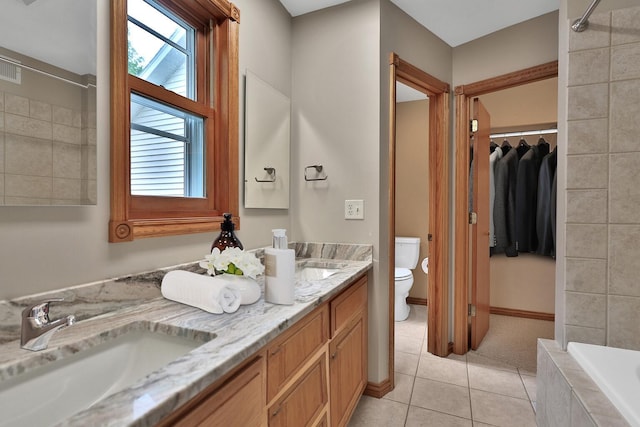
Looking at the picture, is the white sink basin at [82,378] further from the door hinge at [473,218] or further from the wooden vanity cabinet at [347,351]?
the door hinge at [473,218]

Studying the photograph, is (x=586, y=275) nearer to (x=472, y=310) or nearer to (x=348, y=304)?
(x=348, y=304)

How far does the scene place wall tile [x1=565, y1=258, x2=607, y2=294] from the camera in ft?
4.66

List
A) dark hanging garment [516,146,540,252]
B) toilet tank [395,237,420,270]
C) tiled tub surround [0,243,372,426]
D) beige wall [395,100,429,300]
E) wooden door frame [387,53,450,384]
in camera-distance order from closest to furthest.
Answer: tiled tub surround [0,243,372,426] < wooden door frame [387,53,450,384] < dark hanging garment [516,146,540,252] < toilet tank [395,237,420,270] < beige wall [395,100,429,300]

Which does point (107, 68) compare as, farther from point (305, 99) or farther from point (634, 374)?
point (634, 374)

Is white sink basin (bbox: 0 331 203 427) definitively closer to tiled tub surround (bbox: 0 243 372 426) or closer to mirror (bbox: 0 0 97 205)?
tiled tub surround (bbox: 0 243 372 426)

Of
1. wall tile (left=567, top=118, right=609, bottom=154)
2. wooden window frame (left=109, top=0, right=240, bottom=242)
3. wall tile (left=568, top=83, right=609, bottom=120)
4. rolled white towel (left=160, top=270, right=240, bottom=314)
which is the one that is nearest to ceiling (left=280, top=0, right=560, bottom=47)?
wooden window frame (left=109, top=0, right=240, bottom=242)

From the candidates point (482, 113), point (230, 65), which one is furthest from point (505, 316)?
point (230, 65)

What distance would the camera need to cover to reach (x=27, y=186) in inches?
33.8

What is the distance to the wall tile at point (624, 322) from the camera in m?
1.39

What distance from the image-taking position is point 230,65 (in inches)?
62.7

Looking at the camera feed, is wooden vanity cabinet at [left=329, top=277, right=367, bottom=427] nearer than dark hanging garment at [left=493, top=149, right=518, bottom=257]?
Yes

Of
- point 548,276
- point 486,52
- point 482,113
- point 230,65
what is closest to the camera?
point 230,65

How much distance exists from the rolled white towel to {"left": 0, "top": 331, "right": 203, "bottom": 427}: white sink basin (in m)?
0.14

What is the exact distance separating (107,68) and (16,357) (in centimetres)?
86
